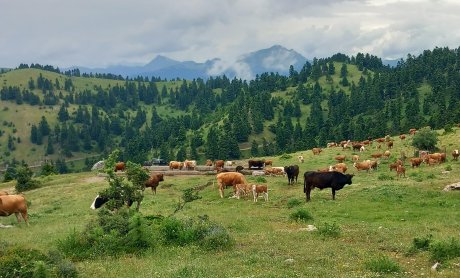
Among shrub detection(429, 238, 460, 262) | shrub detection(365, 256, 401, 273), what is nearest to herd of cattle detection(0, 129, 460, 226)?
shrub detection(429, 238, 460, 262)

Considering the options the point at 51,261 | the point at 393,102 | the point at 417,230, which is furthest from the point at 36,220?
the point at 393,102

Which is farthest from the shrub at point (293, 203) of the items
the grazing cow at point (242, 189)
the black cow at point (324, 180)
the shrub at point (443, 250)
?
the shrub at point (443, 250)

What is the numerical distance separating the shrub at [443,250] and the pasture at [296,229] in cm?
24

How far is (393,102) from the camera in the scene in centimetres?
16100

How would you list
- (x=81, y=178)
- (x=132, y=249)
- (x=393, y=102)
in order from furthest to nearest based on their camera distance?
(x=393, y=102)
(x=81, y=178)
(x=132, y=249)

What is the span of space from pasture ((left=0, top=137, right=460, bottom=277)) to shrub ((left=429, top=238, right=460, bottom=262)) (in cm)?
24

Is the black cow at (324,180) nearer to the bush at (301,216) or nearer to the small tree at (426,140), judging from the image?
the bush at (301,216)

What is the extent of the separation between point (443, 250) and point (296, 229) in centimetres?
806

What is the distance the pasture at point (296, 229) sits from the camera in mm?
14695

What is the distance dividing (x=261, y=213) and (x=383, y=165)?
28.7 meters

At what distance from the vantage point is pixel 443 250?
15.0 m

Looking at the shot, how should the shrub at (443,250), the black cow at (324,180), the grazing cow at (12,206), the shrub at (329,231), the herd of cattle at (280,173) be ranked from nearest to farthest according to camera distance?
1. the shrub at (443,250)
2. the shrub at (329,231)
3. the grazing cow at (12,206)
4. the herd of cattle at (280,173)
5. the black cow at (324,180)

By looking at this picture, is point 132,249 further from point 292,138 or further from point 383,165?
point 292,138

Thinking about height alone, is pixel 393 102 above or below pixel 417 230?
above
